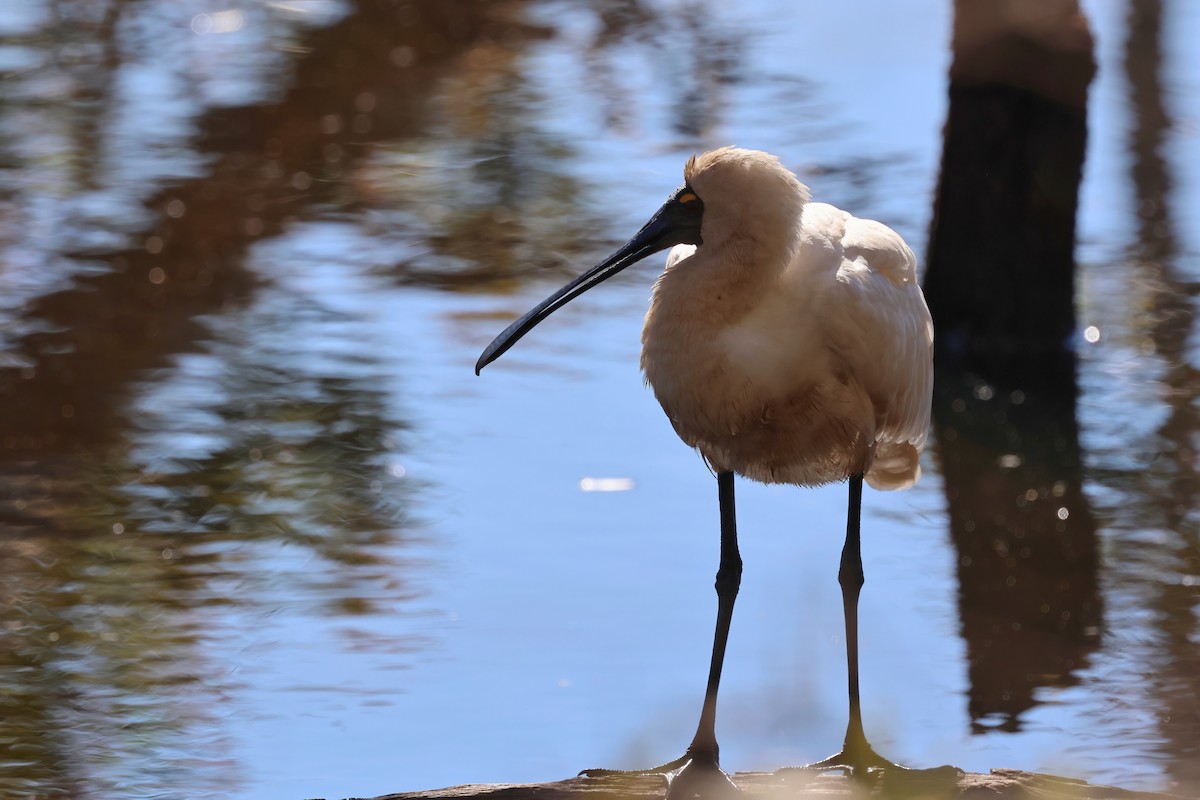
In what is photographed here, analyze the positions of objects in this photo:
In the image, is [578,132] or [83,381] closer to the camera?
[83,381]

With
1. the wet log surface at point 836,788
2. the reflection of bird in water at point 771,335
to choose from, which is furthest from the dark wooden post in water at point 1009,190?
the wet log surface at point 836,788

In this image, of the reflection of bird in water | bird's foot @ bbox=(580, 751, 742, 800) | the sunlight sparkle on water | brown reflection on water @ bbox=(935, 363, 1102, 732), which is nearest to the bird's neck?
the reflection of bird in water

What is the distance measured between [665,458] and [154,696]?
2.57 metres

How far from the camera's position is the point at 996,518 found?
7449 mm

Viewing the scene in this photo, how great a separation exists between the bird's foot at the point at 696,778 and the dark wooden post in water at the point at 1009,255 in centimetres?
302

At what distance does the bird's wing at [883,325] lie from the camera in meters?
4.89

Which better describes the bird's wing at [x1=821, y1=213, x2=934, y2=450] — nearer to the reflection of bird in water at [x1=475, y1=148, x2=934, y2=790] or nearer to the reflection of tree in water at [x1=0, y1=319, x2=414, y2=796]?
the reflection of bird in water at [x1=475, y1=148, x2=934, y2=790]

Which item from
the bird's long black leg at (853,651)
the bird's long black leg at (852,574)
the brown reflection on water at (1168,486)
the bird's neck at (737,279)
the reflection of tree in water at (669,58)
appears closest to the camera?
the bird's neck at (737,279)

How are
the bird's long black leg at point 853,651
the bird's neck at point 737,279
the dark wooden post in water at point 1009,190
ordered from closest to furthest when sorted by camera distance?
the bird's neck at point 737,279, the bird's long black leg at point 853,651, the dark wooden post in water at point 1009,190

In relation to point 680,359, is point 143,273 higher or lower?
lower

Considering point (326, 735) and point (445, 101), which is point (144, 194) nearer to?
point (445, 101)

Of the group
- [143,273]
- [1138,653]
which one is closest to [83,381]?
[143,273]

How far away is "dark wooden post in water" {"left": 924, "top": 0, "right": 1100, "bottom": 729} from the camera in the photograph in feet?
26.4

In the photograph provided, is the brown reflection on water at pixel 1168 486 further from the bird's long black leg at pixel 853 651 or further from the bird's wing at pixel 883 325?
the bird's wing at pixel 883 325
